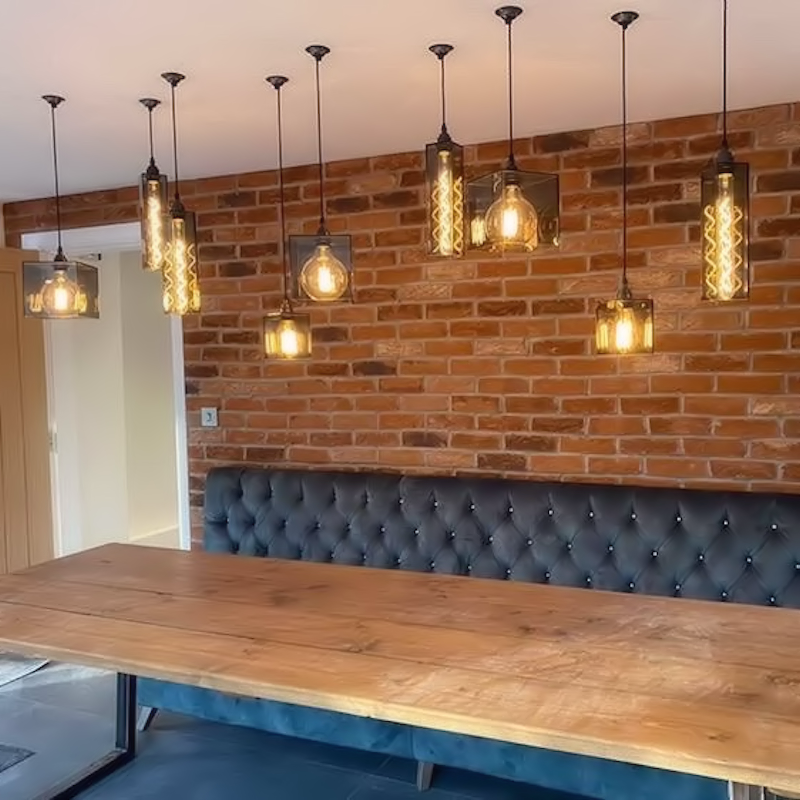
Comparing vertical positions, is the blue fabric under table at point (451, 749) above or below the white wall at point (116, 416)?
below

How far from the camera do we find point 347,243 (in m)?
2.24

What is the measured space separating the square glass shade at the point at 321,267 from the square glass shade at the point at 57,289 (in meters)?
0.66

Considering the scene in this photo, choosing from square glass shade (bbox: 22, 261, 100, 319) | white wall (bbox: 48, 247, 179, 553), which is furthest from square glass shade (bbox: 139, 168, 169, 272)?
white wall (bbox: 48, 247, 179, 553)

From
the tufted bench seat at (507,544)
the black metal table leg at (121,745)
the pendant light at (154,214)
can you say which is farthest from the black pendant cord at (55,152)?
the black metal table leg at (121,745)

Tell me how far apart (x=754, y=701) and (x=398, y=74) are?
1.85 metres

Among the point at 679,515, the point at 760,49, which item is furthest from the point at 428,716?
the point at 760,49

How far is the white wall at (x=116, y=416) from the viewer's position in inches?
181

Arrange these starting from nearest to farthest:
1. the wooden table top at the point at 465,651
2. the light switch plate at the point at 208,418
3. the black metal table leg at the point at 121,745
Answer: the wooden table top at the point at 465,651 < the black metal table leg at the point at 121,745 < the light switch plate at the point at 208,418

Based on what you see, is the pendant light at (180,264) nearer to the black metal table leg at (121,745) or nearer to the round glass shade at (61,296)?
the round glass shade at (61,296)

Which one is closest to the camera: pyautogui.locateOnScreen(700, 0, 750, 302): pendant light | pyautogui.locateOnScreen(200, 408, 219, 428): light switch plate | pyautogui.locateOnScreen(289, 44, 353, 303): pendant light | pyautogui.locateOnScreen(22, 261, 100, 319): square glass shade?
pyautogui.locateOnScreen(700, 0, 750, 302): pendant light

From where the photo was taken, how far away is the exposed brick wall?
2.91m

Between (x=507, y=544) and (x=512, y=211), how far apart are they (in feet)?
4.87

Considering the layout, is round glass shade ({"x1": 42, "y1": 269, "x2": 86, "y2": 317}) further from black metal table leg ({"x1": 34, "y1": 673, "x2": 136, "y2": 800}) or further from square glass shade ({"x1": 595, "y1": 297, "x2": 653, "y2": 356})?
square glass shade ({"x1": 595, "y1": 297, "x2": 653, "y2": 356})

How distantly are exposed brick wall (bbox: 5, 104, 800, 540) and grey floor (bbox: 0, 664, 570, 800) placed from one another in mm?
1125
